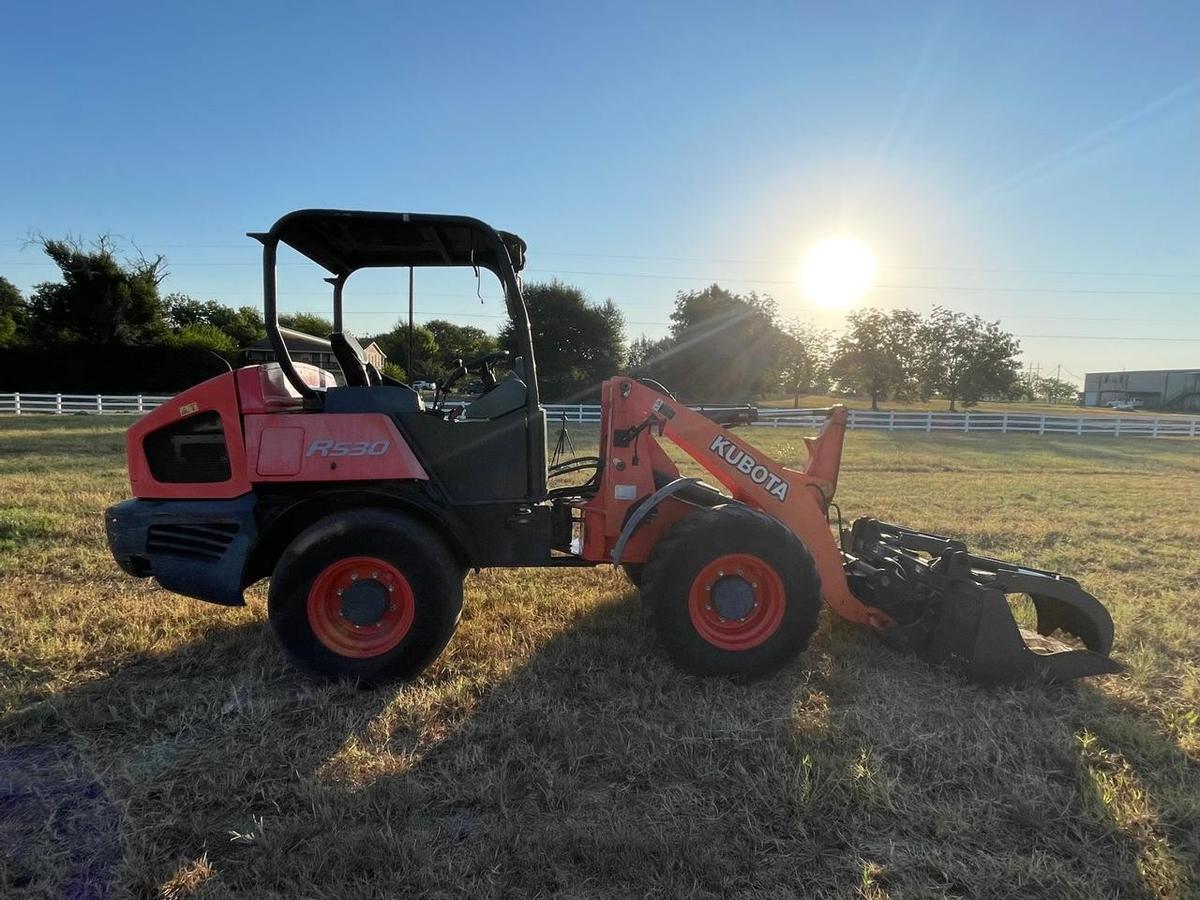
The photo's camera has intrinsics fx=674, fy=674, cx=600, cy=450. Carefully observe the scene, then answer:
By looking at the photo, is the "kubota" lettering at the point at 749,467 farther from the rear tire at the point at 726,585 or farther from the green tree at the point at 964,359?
the green tree at the point at 964,359

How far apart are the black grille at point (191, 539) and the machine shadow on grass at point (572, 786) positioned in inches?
26.9

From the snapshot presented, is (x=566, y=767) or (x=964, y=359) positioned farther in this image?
(x=964, y=359)

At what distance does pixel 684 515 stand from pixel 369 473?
68.2 inches

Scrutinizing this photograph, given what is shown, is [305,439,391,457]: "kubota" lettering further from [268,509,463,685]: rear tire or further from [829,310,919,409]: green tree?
[829,310,919,409]: green tree

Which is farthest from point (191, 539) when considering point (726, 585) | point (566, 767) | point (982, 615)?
point (982, 615)

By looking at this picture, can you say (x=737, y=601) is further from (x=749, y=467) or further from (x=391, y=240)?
(x=391, y=240)

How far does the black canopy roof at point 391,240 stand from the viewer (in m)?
3.52

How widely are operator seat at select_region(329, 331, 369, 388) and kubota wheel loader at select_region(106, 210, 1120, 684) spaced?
0.04ft

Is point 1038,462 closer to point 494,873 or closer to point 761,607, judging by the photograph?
point 761,607

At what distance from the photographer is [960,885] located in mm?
2203

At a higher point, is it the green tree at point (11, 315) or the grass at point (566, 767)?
the green tree at point (11, 315)

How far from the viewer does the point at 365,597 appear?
3.49m

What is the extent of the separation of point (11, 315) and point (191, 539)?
61.9 metres

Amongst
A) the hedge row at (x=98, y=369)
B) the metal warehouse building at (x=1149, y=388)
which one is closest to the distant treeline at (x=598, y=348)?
the hedge row at (x=98, y=369)
